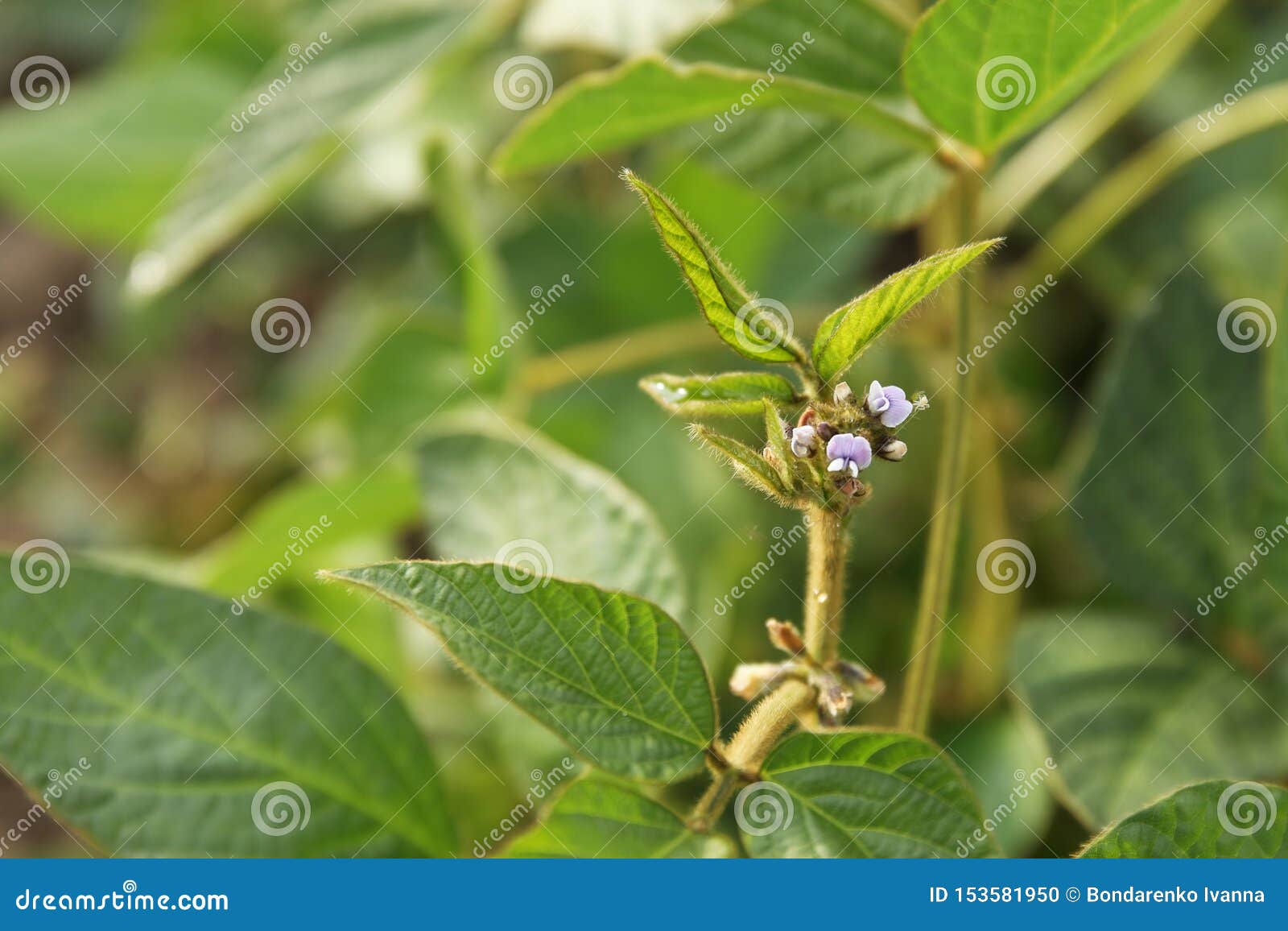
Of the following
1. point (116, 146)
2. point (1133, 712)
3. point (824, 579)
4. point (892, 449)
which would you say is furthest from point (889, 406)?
point (116, 146)

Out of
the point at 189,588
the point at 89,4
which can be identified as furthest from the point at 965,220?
the point at 89,4

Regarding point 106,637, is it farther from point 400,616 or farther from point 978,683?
point 978,683

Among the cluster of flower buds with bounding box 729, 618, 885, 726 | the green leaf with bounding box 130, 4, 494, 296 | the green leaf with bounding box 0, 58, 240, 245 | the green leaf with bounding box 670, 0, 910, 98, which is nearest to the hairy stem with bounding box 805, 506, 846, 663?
the cluster of flower buds with bounding box 729, 618, 885, 726

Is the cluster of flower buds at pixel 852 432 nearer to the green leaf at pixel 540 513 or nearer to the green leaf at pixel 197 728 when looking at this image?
the green leaf at pixel 540 513

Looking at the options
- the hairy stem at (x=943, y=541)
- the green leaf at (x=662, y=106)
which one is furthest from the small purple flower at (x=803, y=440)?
the green leaf at (x=662, y=106)

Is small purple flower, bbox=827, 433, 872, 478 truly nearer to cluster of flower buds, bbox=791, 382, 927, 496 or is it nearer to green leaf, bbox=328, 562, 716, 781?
cluster of flower buds, bbox=791, 382, 927, 496
